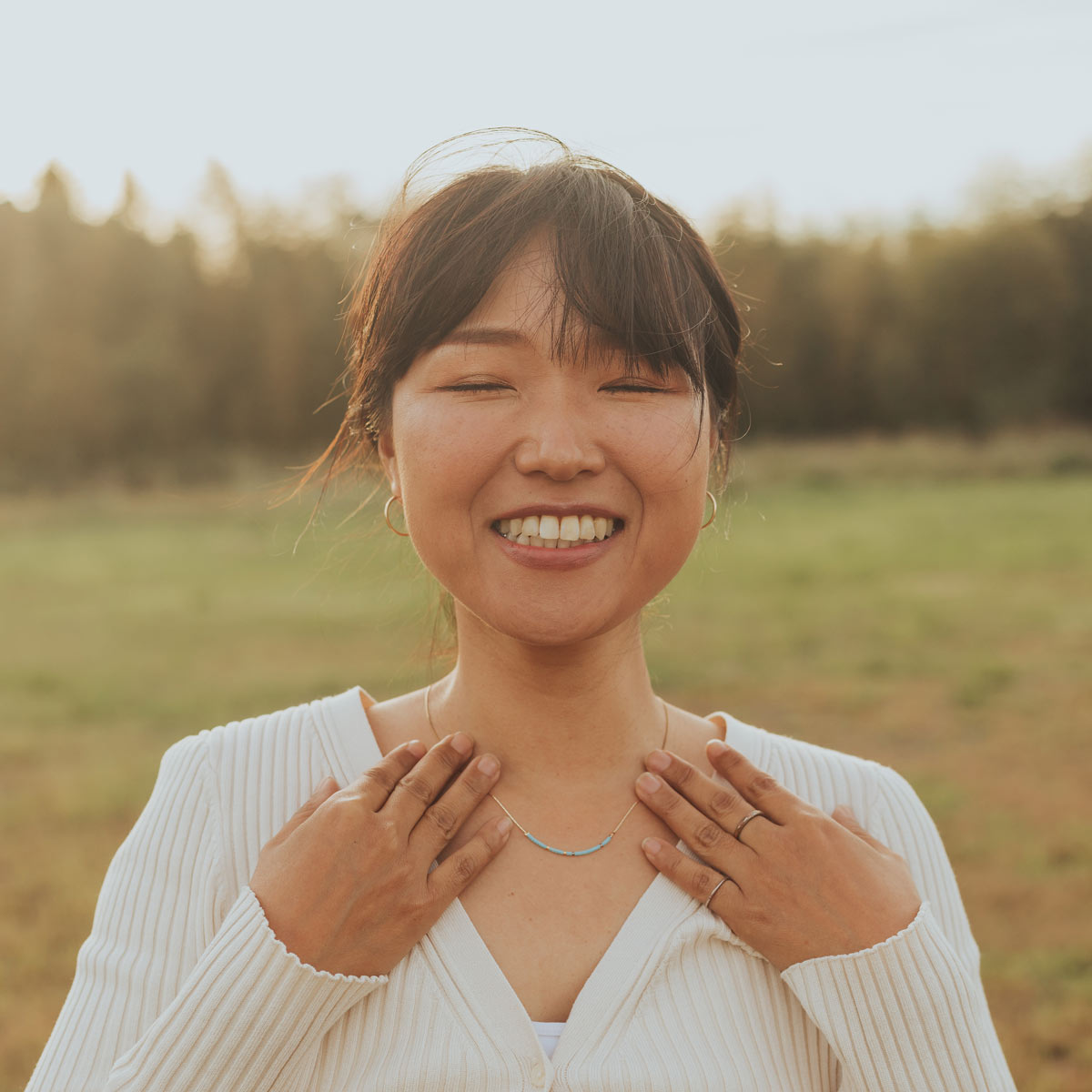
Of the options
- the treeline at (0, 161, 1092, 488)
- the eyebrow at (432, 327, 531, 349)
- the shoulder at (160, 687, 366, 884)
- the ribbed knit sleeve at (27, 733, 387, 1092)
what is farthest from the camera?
the treeline at (0, 161, 1092, 488)

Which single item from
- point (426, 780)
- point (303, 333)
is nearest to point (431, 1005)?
point (426, 780)

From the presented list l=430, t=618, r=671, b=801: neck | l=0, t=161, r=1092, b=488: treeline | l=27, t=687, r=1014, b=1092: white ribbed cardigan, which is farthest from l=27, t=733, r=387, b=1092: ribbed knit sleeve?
l=0, t=161, r=1092, b=488: treeline

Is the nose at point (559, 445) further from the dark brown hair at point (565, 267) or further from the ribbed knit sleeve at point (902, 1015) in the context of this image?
the ribbed knit sleeve at point (902, 1015)

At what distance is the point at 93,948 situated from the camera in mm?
1562

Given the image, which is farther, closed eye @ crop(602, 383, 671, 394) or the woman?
closed eye @ crop(602, 383, 671, 394)

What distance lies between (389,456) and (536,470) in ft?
1.19

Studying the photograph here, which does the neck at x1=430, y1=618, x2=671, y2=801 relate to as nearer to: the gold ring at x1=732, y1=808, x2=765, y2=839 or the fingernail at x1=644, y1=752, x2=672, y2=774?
the fingernail at x1=644, y1=752, x2=672, y2=774

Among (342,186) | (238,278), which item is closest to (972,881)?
(238,278)

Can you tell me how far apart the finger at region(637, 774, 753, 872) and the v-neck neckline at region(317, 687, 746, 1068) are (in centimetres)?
7

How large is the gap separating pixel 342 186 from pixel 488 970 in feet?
93.0

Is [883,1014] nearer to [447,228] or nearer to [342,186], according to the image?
[447,228]

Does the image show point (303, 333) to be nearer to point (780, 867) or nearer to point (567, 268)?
point (567, 268)

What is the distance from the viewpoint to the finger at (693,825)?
5.46 ft

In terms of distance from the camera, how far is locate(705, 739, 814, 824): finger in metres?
1.69
